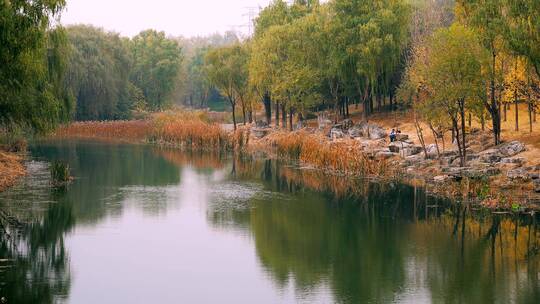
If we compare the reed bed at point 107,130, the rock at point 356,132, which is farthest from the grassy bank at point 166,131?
the rock at point 356,132

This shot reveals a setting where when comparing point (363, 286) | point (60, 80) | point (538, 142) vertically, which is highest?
point (60, 80)

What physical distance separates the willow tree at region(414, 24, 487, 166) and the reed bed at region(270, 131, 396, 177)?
12.2 ft

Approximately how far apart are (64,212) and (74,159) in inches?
687

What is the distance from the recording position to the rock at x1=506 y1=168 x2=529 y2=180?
89.3 ft

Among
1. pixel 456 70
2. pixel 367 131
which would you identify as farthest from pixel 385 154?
pixel 367 131

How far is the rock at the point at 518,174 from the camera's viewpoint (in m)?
27.2

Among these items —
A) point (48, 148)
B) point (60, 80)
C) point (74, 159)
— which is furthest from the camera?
point (48, 148)

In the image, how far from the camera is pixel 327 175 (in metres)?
33.3

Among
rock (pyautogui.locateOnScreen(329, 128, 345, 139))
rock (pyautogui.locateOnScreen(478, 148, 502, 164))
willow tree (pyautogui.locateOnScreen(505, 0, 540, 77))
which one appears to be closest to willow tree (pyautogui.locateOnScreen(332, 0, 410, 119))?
rock (pyautogui.locateOnScreen(329, 128, 345, 139))

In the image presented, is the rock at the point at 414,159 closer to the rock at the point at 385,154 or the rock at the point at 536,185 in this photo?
the rock at the point at 385,154

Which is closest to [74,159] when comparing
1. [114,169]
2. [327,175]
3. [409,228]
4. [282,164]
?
[114,169]

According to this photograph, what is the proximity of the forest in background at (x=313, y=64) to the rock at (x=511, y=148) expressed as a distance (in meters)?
1.50

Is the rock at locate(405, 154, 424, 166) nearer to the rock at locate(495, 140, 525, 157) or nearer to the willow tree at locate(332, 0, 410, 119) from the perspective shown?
the rock at locate(495, 140, 525, 157)

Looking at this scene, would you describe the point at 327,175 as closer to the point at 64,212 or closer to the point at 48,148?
the point at 64,212
